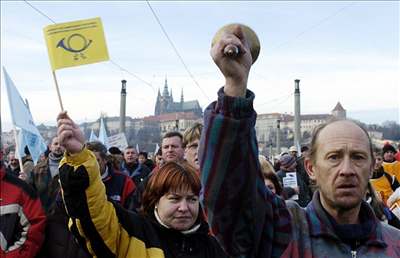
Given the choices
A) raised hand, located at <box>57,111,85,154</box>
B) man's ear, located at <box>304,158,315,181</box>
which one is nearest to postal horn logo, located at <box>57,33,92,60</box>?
raised hand, located at <box>57,111,85,154</box>

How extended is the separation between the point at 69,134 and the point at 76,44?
1.63 m

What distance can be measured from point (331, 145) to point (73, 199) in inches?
50.4

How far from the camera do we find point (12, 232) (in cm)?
378

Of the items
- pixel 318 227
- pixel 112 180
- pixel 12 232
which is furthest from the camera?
pixel 112 180

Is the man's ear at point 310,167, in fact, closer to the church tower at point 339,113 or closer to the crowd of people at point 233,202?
the crowd of people at point 233,202

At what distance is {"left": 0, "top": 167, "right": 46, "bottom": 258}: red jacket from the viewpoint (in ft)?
12.1

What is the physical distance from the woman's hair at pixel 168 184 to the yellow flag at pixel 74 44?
113cm

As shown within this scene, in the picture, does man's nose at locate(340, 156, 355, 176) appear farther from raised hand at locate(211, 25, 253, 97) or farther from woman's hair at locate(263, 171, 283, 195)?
woman's hair at locate(263, 171, 283, 195)

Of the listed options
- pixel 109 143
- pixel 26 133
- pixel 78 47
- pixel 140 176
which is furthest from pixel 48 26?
pixel 109 143

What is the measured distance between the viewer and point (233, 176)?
5.32 ft

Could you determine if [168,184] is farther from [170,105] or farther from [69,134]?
[170,105]

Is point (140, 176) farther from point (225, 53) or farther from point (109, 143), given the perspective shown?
point (225, 53)

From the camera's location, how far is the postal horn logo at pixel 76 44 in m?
3.90

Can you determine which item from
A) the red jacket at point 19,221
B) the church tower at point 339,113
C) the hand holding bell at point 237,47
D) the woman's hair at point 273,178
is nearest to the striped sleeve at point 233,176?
the hand holding bell at point 237,47
